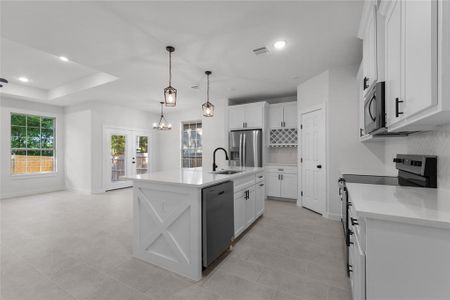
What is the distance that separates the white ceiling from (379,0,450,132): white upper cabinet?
0.90 metres

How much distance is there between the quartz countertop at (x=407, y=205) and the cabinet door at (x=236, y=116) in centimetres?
401

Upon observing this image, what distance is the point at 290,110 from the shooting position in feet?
16.2

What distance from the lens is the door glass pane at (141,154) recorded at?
6890 mm

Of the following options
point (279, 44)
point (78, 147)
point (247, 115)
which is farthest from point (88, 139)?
point (279, 44)

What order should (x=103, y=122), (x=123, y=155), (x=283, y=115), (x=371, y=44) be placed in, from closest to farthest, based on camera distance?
(x=371, y=44) → (x=283, y=115) → (x=103, y=122) → (x=123, y=155)

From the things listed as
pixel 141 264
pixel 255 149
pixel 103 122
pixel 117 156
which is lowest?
pixel 141 264

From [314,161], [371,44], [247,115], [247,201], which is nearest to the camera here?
[371,44]

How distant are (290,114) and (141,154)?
520 cm

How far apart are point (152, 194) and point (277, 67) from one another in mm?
2919

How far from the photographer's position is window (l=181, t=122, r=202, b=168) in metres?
7.01

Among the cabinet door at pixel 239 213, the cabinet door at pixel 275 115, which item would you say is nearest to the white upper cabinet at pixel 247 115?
the cabinet door at pixel 275 115

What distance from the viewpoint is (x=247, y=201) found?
299 centimetres

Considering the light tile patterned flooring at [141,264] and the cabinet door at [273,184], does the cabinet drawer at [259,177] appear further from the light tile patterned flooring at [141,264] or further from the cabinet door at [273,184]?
the cabinet door at [273,184]

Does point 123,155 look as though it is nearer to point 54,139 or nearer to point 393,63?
point 54,139
